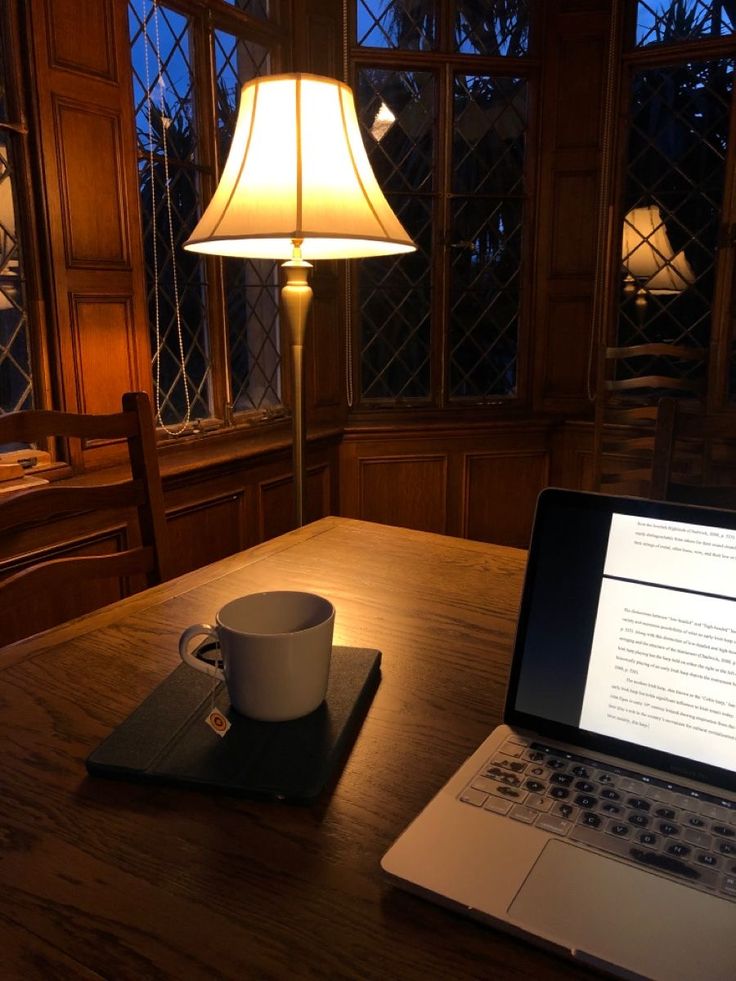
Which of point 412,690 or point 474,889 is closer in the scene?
point 474,889

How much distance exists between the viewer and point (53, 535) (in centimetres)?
190

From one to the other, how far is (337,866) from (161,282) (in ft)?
6.94

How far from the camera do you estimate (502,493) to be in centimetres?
340

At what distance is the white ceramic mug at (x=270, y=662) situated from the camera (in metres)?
0.66

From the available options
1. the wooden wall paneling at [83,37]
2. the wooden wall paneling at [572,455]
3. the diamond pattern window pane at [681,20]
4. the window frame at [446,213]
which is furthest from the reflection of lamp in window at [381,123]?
the wooden wall paneling at [572,455]

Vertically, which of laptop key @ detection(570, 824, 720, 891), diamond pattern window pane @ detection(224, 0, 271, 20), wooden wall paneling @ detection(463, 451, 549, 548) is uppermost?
diamond pattern window pane @ detection(224, 0, 271, 20)

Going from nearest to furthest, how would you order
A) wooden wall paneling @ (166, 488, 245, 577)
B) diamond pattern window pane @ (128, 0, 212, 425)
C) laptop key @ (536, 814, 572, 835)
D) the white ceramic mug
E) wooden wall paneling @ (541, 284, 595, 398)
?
laptop key @ (536, 814, 572, 835) → the white ceramic mug → diamond pattern window pane @ (128, 0, 212, 425) → wooden wall paneling @ (166, 488, 245, 577) → wooden wall paneling @ (541, 284, 595, 398)

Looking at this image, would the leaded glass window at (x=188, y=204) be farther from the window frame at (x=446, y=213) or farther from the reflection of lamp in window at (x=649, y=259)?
the reflection of lamp in window at (x=649, y=259)

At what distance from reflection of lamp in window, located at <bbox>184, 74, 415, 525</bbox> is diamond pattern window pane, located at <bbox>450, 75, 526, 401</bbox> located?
1.93 metres

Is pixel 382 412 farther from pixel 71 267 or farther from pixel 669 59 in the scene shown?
pixel 669 59

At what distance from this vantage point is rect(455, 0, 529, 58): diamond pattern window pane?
3062 mm

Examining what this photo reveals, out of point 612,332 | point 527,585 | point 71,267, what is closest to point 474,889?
point 527,585

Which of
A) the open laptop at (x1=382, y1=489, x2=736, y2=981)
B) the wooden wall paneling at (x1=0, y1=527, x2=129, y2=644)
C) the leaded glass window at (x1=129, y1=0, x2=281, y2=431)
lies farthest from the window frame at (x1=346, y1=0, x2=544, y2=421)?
the open laptop at (x1=382, y1=489, x2=736, y2=981)

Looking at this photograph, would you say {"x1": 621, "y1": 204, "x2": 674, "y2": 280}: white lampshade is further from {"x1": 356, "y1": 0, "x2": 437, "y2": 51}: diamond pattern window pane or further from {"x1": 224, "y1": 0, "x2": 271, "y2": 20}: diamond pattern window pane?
{"x1": 224, "y1": 0, "x2": 271, "y2": 20}: diamond pattern window pane
